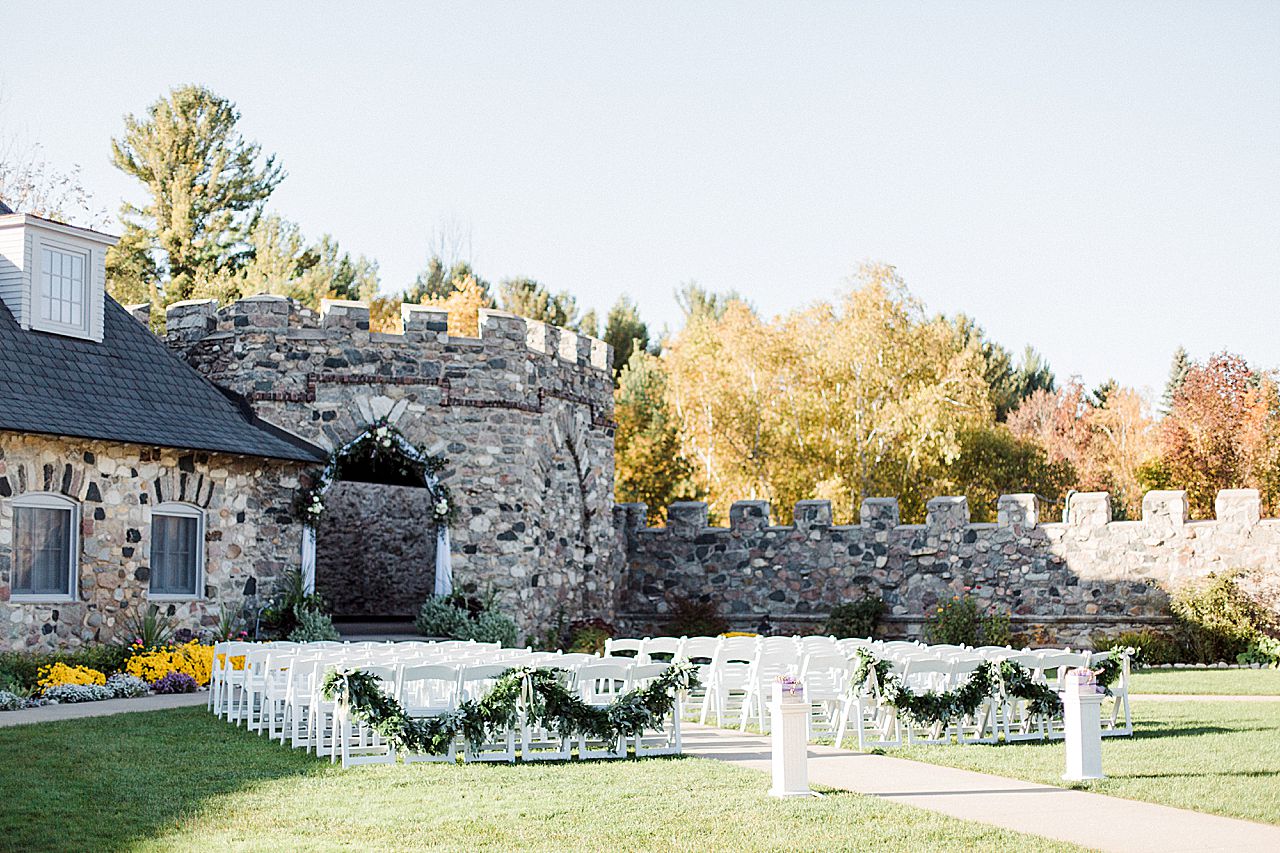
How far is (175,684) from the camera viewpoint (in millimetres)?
16375

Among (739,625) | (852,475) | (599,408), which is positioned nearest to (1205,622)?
(739,625)

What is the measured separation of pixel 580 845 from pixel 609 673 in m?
3.82

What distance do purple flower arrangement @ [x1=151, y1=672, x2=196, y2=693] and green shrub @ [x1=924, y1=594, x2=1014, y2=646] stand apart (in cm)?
1150

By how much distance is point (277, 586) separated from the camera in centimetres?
1936

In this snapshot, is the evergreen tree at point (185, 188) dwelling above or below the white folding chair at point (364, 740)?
above

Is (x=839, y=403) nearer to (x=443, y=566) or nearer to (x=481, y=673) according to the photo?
(x=443, y=566)

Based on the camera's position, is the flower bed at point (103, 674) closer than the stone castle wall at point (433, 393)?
Yes

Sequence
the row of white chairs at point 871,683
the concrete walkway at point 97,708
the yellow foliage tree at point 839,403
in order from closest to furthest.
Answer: the row of white chairs at point 871,683 < the concrete walkway at point 97,708 < the yellow foliage tree at point 839,403

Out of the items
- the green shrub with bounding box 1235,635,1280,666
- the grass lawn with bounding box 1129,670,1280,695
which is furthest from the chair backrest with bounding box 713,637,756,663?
the green shrub with bounding box 1235,635,1280,666

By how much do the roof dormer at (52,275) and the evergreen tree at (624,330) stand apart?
29.6m

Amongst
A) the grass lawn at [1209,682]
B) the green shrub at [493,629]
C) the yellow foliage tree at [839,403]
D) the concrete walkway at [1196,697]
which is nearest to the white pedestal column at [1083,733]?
the concrete walkway at [1196,697]

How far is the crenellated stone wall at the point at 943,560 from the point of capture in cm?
2205

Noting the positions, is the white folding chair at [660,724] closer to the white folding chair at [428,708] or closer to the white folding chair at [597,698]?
the white folding chair at [597,698]

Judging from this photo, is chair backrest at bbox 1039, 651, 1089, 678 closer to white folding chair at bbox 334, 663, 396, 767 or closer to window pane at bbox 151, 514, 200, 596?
white folding chair at bbox 334, 663, 396, 767
